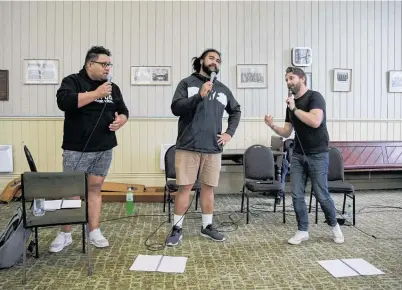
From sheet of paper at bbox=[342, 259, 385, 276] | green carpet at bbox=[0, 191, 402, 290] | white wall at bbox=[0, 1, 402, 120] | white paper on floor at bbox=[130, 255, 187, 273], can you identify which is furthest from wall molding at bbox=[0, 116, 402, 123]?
sheet of paper at bbox=[342, 259, 385, 276]

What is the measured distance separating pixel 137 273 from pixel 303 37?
4744mm

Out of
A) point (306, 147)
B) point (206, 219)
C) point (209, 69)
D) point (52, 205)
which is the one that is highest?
point (209, 69)


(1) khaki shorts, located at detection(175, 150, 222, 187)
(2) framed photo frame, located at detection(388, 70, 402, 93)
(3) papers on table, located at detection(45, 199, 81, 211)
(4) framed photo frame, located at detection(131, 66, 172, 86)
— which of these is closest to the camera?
(3) papers on table, located at detection(45, 199, 81, 211)

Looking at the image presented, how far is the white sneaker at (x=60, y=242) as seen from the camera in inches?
115

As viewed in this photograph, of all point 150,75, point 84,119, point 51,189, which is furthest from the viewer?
point 150,75

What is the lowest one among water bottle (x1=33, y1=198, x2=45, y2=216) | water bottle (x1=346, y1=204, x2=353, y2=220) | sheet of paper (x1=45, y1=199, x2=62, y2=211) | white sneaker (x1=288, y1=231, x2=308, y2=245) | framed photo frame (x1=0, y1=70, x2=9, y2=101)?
water bottle (x1=346, y1=204, x2=353, y2=220)

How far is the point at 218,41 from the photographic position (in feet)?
19.4

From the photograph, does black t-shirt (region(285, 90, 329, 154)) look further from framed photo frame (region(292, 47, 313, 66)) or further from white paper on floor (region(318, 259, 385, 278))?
framed photo frame (region(292, 47, 313, 66))

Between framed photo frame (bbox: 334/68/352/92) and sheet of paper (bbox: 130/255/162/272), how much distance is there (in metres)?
4.44

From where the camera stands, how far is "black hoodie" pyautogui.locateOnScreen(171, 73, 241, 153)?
300cm

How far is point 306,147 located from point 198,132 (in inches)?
34.4

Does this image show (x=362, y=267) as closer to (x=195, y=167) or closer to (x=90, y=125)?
(x=195, y=167)

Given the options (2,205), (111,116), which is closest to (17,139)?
(2,205)

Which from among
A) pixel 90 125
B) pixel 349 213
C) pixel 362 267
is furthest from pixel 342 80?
pixel 90 125
